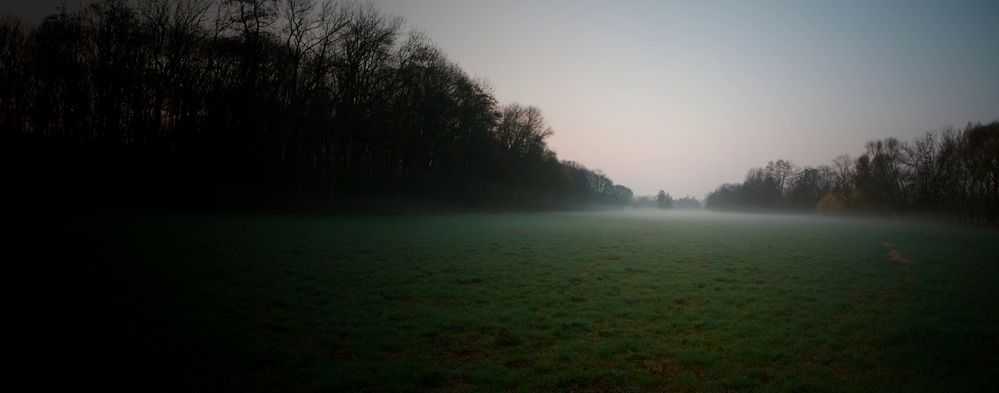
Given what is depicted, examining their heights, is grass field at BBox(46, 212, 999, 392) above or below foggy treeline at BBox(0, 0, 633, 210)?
below

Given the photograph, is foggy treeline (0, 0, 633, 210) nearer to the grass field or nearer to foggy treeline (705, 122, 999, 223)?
the grass field

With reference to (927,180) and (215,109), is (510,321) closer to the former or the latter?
(215,109)

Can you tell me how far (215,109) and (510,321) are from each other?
36078 millimetres

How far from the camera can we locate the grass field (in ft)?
17.5

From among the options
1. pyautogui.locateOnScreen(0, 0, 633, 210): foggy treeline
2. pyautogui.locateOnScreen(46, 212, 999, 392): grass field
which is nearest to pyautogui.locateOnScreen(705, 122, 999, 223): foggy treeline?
pyautogui.locateOnScreen(46, 212, 999, 392): grass field

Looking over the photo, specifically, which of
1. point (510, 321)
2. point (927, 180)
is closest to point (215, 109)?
point (510, 321)

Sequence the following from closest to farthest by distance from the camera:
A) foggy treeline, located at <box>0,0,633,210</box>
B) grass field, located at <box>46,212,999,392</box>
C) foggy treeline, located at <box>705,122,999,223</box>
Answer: grass field, located at <box>46,212,999,392</box>
foggy treeline, located at <box>0,0,633,210</box>
foggy treeline, located at <box>705,122,999,223</box>

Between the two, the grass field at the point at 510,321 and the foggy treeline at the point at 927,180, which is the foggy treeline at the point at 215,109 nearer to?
the grass field at the point at 510,321

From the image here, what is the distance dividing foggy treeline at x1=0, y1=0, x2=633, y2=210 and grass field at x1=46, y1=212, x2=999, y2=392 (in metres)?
18.7

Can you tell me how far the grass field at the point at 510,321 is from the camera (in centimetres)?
533

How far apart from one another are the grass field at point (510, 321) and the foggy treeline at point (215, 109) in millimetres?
18666

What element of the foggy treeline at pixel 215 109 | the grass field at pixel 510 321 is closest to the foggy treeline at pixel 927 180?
the grass field at pixel 510 321

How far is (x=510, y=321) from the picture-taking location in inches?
308

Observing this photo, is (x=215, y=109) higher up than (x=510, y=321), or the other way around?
(x=215, y=109)
